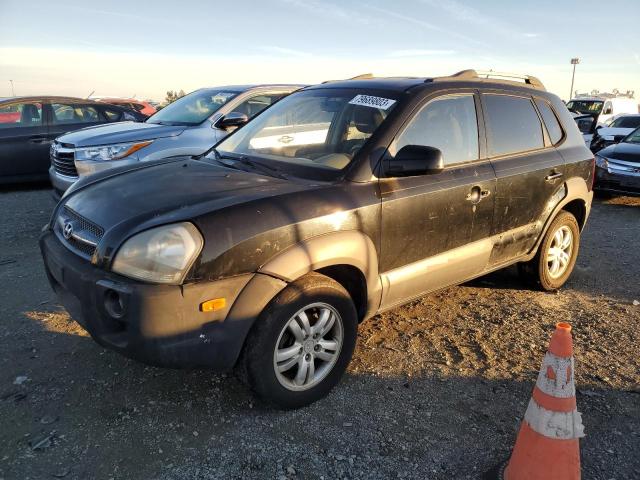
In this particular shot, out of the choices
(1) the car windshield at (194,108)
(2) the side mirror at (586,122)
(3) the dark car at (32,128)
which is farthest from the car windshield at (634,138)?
(3) the dark car at (32,128)

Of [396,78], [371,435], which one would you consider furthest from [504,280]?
[371,435]

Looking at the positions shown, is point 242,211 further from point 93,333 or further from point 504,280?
point 504,280

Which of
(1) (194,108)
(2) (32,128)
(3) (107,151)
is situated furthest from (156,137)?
(2) (32,128)

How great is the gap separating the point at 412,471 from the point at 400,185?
1584mm

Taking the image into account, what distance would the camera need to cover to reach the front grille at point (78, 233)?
8.54 ft

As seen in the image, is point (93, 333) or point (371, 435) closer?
point (93, 333)

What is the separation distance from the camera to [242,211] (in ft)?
8.16

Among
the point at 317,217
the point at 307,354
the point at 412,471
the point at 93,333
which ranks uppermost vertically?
the point at 317,217

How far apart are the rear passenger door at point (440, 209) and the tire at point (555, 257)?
94cm

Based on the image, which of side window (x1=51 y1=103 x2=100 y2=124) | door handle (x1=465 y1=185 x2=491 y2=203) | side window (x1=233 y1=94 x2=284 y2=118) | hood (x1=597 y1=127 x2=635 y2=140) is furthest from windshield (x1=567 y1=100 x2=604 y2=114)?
door handle (x1=465 y1=185 x2=491 y2=203)

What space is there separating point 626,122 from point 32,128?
52.6 ft

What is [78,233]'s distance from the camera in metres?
2.73

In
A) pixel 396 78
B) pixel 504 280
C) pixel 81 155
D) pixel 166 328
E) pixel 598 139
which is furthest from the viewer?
pixel 598 139

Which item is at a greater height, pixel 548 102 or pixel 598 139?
pixel 548 102
